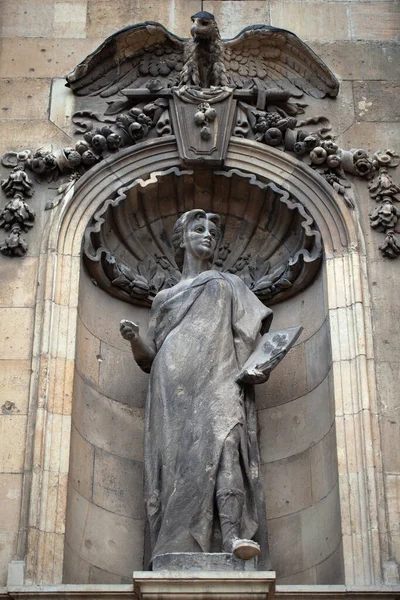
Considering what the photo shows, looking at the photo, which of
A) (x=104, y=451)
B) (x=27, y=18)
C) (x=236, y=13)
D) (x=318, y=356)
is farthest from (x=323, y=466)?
Result: (x=27, y=18)

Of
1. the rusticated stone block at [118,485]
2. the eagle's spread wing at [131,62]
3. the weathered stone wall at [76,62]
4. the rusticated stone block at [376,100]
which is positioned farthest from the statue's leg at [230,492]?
the eagle's spread wing at [131,62]

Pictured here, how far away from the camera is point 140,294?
1268 cm

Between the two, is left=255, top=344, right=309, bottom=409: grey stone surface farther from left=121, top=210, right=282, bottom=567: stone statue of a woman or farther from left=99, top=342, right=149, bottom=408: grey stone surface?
left=99, top=342, right=149, bottom=408: grey stone surface

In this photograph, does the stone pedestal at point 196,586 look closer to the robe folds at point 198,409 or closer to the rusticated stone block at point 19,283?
the robe folds at point 198,409

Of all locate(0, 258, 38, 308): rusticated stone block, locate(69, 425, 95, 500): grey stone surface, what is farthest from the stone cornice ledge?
locate(0, 258, 38, 308): rusticated stone block

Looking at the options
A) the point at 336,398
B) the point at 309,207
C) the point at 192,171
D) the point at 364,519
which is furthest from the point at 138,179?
the point at 364,519

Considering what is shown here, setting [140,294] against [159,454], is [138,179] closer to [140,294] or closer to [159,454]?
[140,294]

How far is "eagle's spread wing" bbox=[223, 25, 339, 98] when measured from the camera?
13.3 m

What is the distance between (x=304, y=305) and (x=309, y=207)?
82cm

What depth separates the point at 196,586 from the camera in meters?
9.80

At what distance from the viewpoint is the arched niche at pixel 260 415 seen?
1095cm

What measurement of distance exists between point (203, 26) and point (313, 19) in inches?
49.1

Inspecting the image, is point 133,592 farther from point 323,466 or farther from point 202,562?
point 323,466

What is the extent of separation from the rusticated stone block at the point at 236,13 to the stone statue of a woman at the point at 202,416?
8.24 feet
